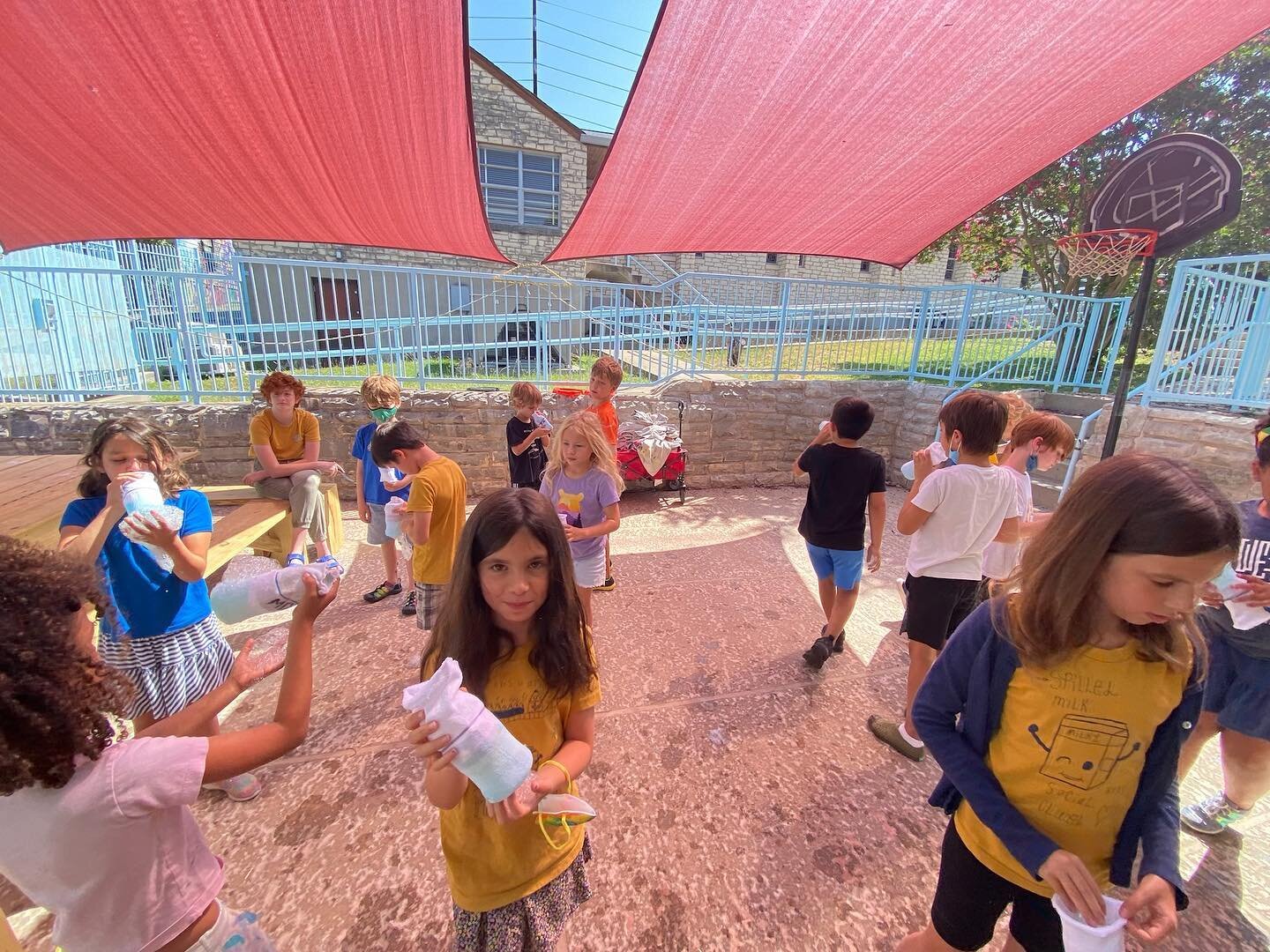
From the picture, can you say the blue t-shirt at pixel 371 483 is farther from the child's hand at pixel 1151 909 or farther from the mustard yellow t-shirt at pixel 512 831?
the child's hand at pixel 1151 909

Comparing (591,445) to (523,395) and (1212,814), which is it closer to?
(523,395)

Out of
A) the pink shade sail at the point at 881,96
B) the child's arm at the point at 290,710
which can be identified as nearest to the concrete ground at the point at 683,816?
the child's arm at the point at 290,710

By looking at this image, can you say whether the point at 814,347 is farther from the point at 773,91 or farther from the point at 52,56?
the point at 52,56

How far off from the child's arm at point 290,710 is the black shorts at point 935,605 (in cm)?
246

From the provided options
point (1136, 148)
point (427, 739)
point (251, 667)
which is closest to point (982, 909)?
point (427, 739)

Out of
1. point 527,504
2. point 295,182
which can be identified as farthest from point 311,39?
point 527,504

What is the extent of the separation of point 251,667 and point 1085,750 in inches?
80.8

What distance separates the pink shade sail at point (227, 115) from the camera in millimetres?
2051

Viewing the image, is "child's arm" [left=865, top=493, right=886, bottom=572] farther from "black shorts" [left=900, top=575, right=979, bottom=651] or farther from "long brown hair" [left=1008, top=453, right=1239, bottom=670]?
"long brown hair" [left=1008, top=453, right=1239, bottom=670]

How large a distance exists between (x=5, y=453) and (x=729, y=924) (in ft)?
24.9

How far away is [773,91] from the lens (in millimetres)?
2639

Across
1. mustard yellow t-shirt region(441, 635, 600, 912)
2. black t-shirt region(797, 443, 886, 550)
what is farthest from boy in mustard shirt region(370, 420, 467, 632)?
black t-shirt region(797, 443, 886, 550)

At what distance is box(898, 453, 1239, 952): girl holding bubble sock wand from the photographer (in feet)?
3.24

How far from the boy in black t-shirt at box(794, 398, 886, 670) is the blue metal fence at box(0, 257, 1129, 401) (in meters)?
4.20
